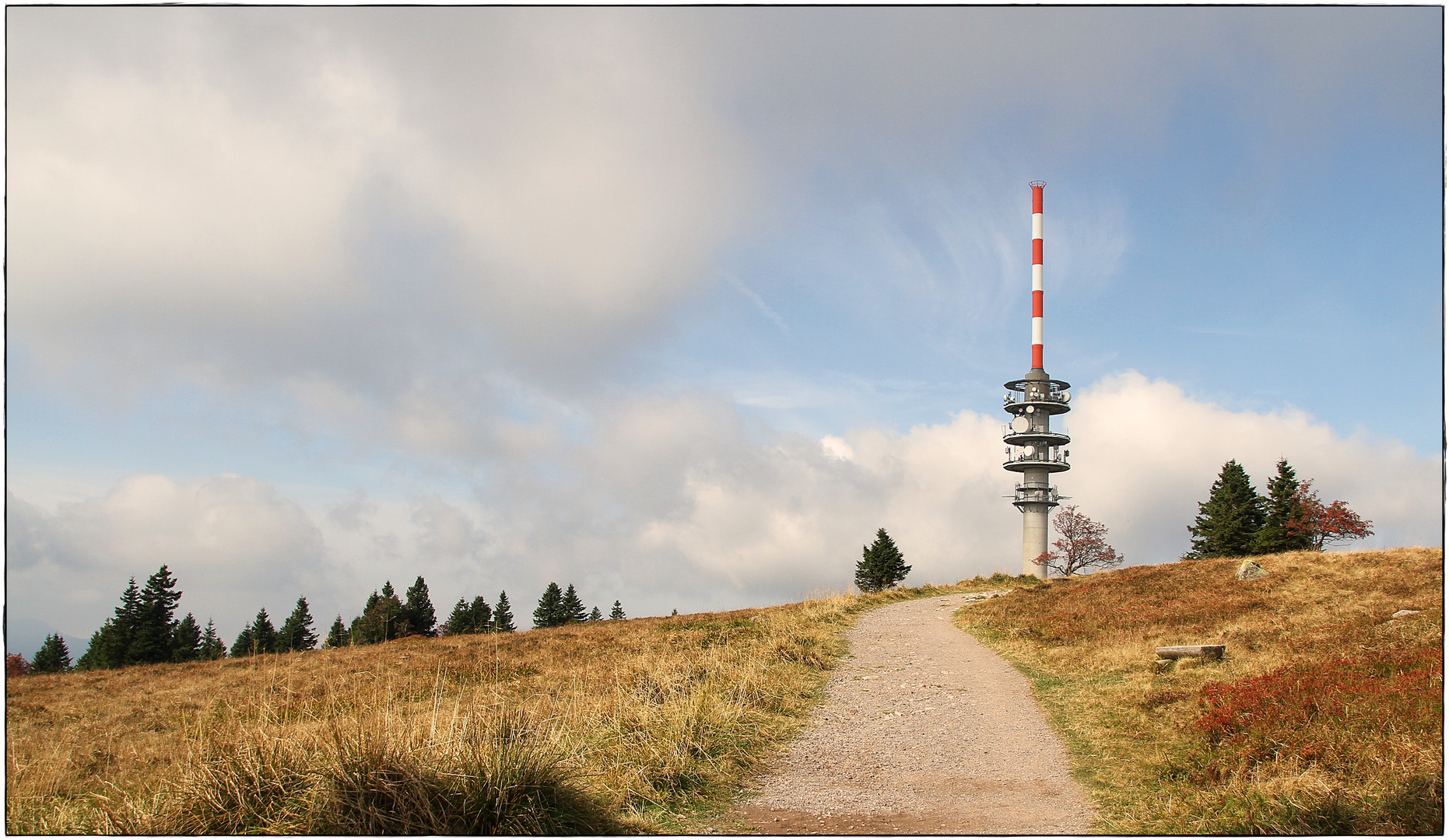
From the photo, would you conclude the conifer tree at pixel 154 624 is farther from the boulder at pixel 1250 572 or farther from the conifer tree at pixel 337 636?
the boulder at pixel 1250 572

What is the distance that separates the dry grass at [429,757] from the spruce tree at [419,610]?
53.1 metres

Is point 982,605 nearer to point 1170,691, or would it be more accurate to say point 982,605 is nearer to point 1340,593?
point 1340,593

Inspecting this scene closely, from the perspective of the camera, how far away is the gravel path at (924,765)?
739 cm

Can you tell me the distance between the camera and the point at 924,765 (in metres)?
9.37

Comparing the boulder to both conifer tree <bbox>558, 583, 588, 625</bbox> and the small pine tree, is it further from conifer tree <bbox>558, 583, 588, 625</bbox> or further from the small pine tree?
conifer tree <bbox>558, 583, 588, 625</bbox>

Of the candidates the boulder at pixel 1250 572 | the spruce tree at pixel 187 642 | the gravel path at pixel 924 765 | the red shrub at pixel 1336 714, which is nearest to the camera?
the gravel path at pixel 924 765

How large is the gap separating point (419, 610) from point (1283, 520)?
6813cm

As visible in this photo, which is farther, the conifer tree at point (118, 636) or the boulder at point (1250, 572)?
the conifer tree at point (118, 636)

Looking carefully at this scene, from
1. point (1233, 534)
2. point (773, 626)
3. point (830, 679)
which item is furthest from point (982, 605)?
point (1233, 534)

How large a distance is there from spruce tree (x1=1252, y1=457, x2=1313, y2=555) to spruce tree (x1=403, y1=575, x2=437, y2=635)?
2543 inches

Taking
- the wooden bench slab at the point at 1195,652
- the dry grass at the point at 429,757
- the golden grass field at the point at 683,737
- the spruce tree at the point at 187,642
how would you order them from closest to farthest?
1. the dry grass at the point at 429,757
2. the golden grass field at the point at 683,737
3. the wooden bench slab at the point at 1195,652
4. the spruce tree at the point at 187,642

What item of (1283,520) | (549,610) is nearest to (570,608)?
(549,610)

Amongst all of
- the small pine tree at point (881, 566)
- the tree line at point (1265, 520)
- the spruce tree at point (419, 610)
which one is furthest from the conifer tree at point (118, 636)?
the tree line at point (1265, 520)

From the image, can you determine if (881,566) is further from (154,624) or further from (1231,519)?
(154,624)
